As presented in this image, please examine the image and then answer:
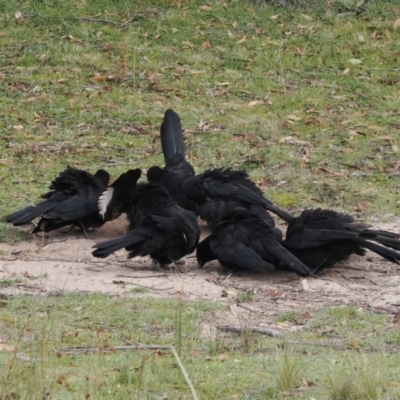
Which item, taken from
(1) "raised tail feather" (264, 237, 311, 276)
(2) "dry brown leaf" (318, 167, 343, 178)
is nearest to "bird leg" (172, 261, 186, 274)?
(1) "raised tail feather" (264, 237, 311, 276)

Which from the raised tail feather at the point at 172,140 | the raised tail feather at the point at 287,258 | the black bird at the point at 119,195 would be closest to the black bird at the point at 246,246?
the raised tail feather at the point at 287,258

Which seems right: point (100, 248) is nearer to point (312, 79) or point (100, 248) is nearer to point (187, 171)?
point (187, 171)

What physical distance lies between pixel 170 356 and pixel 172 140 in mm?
5373

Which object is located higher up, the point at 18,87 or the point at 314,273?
the point at 18,87

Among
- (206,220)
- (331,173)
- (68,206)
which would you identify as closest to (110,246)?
(68,206)

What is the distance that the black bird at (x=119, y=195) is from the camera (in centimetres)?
970

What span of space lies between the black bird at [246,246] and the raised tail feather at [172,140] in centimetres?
200

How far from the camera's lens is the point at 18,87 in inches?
544

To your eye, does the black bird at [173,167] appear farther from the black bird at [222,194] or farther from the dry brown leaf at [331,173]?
the dry brown leaf at [331,173]

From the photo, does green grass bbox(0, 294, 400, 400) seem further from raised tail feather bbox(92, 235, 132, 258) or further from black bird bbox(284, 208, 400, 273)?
black bird bbox(284, 208, 400, 273)

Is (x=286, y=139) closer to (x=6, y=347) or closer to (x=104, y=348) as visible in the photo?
(x=104, y=348)

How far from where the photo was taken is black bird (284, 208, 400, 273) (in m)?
8.88

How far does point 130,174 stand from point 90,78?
15.9 ft

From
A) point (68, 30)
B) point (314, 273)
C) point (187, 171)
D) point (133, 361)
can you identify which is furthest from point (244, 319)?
point (68, 30)
